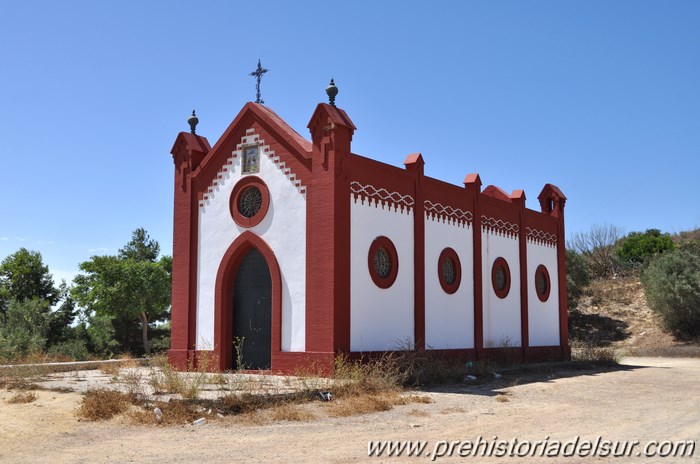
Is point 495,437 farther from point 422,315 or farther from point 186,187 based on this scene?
point 186,187

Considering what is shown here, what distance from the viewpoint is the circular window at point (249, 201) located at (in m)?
17.8

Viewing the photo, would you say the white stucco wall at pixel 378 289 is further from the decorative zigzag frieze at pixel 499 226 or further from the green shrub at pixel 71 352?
the green shrub at pixel 71 352

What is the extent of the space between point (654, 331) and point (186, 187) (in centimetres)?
2733

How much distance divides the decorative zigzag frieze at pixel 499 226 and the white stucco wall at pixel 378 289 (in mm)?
4425

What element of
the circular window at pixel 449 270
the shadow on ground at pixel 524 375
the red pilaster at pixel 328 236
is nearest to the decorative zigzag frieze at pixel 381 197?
the red pilaster at pixel 328 236

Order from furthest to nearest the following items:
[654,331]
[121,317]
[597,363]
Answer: [654,331], [121,317], [597,363]

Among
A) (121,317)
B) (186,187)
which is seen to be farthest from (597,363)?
(121,317)

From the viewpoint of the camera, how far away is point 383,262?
1805 cm

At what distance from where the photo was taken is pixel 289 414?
11062 mm

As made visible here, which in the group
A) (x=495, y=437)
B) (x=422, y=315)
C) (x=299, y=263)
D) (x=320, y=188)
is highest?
(x=320, y=188)

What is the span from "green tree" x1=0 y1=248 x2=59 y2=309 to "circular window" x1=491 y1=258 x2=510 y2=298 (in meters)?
22.0

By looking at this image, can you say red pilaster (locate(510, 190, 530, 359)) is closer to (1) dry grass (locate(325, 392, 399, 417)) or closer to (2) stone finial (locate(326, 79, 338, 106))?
→ (2) stone finial (locate(326, 79, 338, 106))

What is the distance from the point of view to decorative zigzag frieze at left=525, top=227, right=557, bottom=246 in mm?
25312

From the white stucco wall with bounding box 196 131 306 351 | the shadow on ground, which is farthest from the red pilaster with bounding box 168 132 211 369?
the shadow on ground
